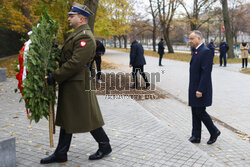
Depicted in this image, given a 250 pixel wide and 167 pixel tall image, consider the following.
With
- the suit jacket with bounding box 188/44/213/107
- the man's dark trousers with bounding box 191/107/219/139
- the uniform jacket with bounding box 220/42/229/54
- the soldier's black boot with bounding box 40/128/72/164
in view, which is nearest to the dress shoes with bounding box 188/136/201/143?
the man's dark trousers with bounding box 191/107/219/139

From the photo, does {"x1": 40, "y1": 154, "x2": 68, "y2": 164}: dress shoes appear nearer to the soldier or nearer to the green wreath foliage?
the soldier

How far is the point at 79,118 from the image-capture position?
3.80 meters

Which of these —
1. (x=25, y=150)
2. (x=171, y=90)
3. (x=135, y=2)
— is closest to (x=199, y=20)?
(x=135, y=2)

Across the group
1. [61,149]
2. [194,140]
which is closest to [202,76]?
[194,140]

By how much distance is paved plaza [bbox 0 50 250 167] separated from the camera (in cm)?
427

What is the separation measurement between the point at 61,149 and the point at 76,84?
3.18ft

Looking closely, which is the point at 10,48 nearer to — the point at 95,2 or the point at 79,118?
the point at 95,2

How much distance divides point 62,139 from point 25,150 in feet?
3.32

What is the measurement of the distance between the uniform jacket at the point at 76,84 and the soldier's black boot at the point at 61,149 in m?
0.19

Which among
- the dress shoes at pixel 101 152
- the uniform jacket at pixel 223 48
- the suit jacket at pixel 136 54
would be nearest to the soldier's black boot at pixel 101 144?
the dress shoes at pixel 101 152

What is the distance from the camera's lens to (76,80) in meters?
A: 3.75

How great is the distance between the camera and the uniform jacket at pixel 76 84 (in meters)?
3.63

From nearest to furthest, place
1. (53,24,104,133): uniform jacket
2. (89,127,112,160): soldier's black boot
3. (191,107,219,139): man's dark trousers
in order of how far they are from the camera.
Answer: (53,24,104,133): uniform jacket
(89,127,112,160): soldier's black boot
(191,107,219,139): man's dark trousers

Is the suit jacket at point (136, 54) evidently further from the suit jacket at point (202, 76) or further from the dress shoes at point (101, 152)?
the dress shoes at point (101, 152)
